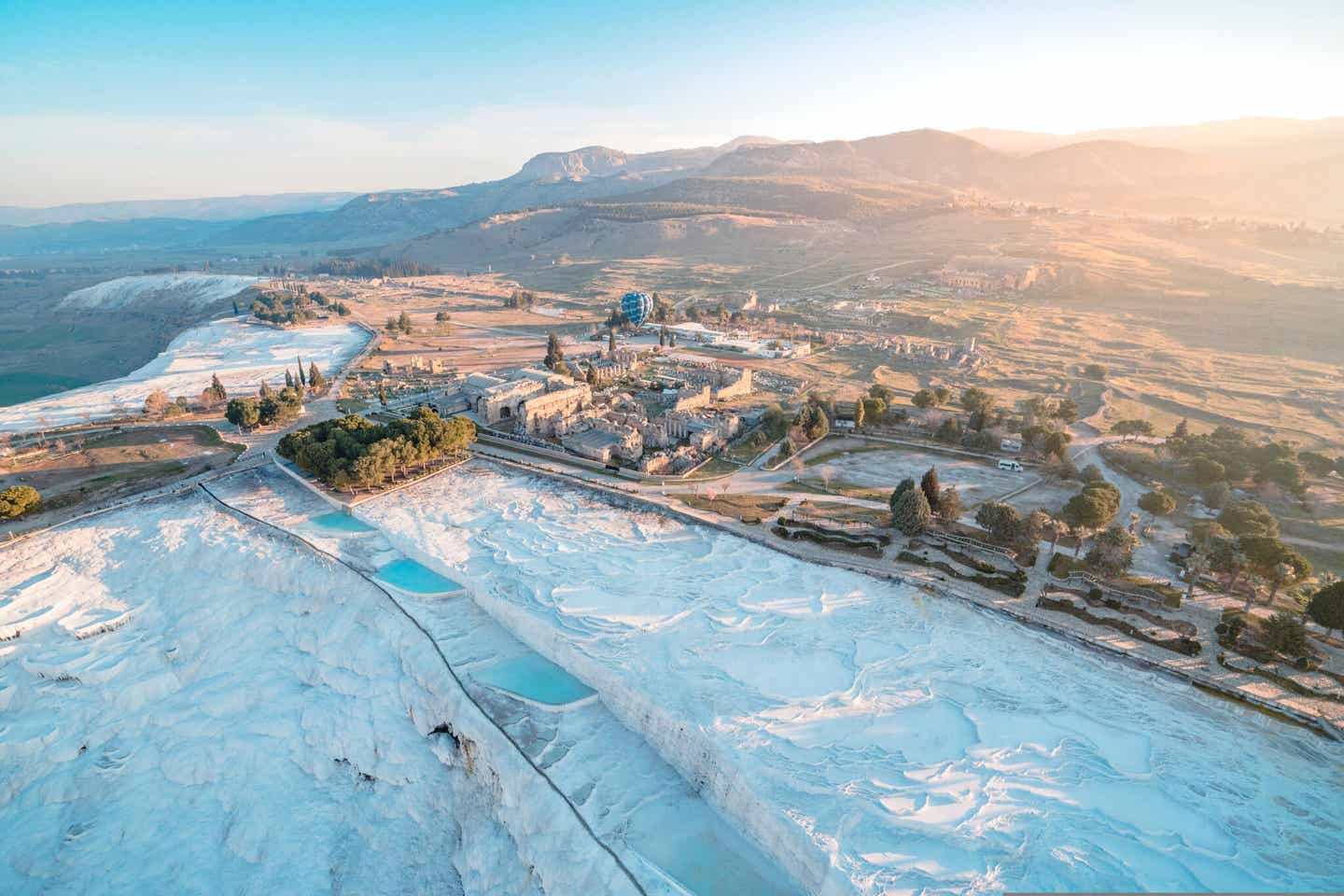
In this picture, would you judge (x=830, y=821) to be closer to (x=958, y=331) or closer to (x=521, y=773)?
(x=521, y=773)

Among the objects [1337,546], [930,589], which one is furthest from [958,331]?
[930,589]

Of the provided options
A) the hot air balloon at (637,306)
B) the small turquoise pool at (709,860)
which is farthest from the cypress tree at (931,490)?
the hot air balloon at (637,306)

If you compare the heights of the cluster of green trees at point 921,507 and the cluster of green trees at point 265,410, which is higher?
the cluster of green trees at point 265,410

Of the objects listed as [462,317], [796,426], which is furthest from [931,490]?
[462,317]

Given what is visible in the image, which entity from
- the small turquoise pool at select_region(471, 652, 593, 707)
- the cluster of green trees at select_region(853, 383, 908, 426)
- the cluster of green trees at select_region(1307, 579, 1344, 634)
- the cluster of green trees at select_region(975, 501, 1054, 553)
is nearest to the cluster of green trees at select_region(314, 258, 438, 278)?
the cluster of green trees at select_region(853, 383, 908, 426)

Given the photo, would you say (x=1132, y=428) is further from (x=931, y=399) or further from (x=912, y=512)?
(x=912, y=512)

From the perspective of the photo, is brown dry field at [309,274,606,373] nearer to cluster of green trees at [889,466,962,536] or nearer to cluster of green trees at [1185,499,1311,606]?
cluster of green trees at [889,466,962,536]

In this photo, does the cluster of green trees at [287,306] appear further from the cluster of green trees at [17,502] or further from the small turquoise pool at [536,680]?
the small turquoise pool at [536,680]
